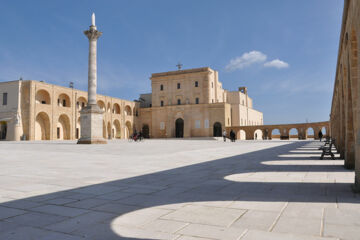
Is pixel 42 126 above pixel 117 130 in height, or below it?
above

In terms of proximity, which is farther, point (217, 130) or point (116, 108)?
point (116, 108)

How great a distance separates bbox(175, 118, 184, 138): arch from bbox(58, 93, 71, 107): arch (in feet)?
64.4

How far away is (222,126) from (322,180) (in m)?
42.9

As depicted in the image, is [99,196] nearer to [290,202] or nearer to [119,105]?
[290,202]

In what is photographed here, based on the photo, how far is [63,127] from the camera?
143 feet

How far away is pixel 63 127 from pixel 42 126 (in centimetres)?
377

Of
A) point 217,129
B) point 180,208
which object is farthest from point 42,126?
point 180,208

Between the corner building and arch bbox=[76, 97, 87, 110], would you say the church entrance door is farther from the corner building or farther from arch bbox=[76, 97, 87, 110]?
arch bbox=[76, 97, 87, 110]

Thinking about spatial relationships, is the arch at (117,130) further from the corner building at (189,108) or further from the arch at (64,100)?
the arch at (64,100)

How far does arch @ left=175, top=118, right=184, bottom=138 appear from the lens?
53.6m

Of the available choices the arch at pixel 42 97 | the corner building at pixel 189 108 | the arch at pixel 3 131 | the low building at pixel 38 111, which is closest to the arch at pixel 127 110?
the corner building at pixel 189 108

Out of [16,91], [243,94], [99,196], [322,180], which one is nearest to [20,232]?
[99,196]

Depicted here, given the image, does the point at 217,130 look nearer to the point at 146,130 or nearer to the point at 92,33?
the point at 146,130

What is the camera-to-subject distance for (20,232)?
299 cm
